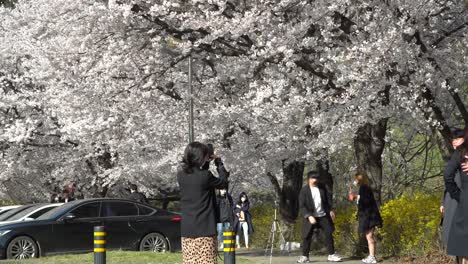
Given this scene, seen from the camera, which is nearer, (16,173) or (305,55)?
(305,55)

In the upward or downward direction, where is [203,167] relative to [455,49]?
downward

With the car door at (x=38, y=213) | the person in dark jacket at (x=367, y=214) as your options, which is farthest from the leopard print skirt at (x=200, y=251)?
the car door at (x=38, y=213)

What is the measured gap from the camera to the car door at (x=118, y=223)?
21953mm

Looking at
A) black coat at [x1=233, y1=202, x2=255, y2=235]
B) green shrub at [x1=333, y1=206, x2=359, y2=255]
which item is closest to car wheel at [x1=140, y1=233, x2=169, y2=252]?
green shrub at [x1=333, y1=206, x2=359, y2=255]

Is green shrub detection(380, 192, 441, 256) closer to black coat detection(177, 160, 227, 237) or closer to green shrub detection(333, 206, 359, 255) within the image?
green shrub detection(333, 206, 359, 255)

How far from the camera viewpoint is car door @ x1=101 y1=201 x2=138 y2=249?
21953 millimetres

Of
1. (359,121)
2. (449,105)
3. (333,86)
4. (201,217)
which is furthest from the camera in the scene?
(449,105)

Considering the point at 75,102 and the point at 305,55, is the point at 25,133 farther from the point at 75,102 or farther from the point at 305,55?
the point at 305,55

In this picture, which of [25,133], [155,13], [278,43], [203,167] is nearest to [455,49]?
[278,43]

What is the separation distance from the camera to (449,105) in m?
23.8

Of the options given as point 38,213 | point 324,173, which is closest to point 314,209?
point 38,213

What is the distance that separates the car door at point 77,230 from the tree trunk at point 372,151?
→ 5959mm

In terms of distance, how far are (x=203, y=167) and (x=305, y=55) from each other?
32.7ft

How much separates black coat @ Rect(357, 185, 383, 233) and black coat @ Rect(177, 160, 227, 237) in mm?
7694
